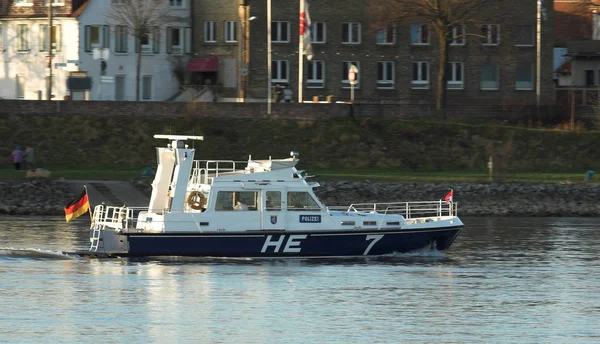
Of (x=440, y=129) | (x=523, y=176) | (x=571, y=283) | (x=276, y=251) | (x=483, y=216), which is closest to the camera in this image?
(x=571, y=283)

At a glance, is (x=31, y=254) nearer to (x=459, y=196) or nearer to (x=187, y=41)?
(x=459, y=196)

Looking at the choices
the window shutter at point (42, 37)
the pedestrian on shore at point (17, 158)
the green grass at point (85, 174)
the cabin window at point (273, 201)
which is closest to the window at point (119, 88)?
the window shutter at point (42, 37)

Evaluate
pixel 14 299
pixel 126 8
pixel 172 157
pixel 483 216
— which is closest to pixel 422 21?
pixel 126 8

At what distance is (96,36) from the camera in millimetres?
77438

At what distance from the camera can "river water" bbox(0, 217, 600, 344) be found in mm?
24438

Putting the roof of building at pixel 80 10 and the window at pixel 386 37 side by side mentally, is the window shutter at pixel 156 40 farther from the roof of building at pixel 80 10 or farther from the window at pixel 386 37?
the window at pixel 386 37

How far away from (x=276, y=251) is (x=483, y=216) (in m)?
19.0

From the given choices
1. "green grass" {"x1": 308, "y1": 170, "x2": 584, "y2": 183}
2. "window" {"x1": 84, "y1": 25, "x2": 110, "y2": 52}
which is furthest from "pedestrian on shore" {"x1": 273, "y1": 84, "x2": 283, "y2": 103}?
"green grass" {"x1": 308, "y1": 170, "x2": 584, "y2": 183}

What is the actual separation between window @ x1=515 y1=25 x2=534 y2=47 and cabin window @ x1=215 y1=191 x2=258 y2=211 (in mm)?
52041

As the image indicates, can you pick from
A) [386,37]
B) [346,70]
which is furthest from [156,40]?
[386,37]

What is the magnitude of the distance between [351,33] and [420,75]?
5405 millimetres

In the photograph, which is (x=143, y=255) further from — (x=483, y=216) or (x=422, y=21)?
(x=422, y=21)

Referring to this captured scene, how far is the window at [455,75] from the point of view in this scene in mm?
80812

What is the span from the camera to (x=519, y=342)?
23.8m
